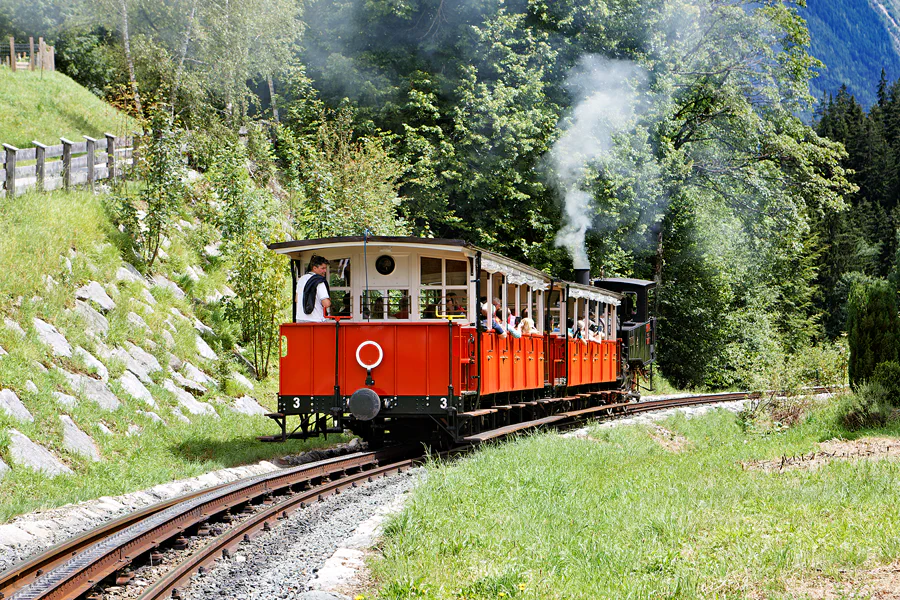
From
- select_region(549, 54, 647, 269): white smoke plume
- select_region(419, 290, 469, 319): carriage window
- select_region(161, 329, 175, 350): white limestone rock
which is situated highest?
select_region(549, 54, 647, 269): white smoke plume

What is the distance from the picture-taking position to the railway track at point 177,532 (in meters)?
6.45

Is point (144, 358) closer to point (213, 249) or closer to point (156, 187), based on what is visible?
point (156, 187)

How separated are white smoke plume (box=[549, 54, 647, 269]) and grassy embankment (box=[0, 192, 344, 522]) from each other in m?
14.6

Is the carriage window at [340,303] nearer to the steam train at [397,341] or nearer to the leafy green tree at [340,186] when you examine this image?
the steam train at [397,341]

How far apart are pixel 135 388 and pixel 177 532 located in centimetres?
739

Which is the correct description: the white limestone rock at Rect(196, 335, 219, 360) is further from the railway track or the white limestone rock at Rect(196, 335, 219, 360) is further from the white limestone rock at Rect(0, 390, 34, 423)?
the white limestone rock at Rect(0, 390, 34, 423)

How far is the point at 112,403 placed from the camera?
547 inches


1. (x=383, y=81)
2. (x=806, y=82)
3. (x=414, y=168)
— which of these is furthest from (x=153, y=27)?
(x=806, y=82)

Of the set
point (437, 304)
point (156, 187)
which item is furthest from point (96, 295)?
point (437, 304)

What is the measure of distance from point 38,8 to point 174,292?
3558 centimetres

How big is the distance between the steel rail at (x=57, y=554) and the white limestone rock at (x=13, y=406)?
333cm

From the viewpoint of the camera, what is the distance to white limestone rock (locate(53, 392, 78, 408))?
12.6m

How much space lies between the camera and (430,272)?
13.7m

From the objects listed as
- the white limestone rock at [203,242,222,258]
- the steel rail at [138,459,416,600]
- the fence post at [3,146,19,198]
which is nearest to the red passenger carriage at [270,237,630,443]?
the steel rail at [138,459,416,600]
